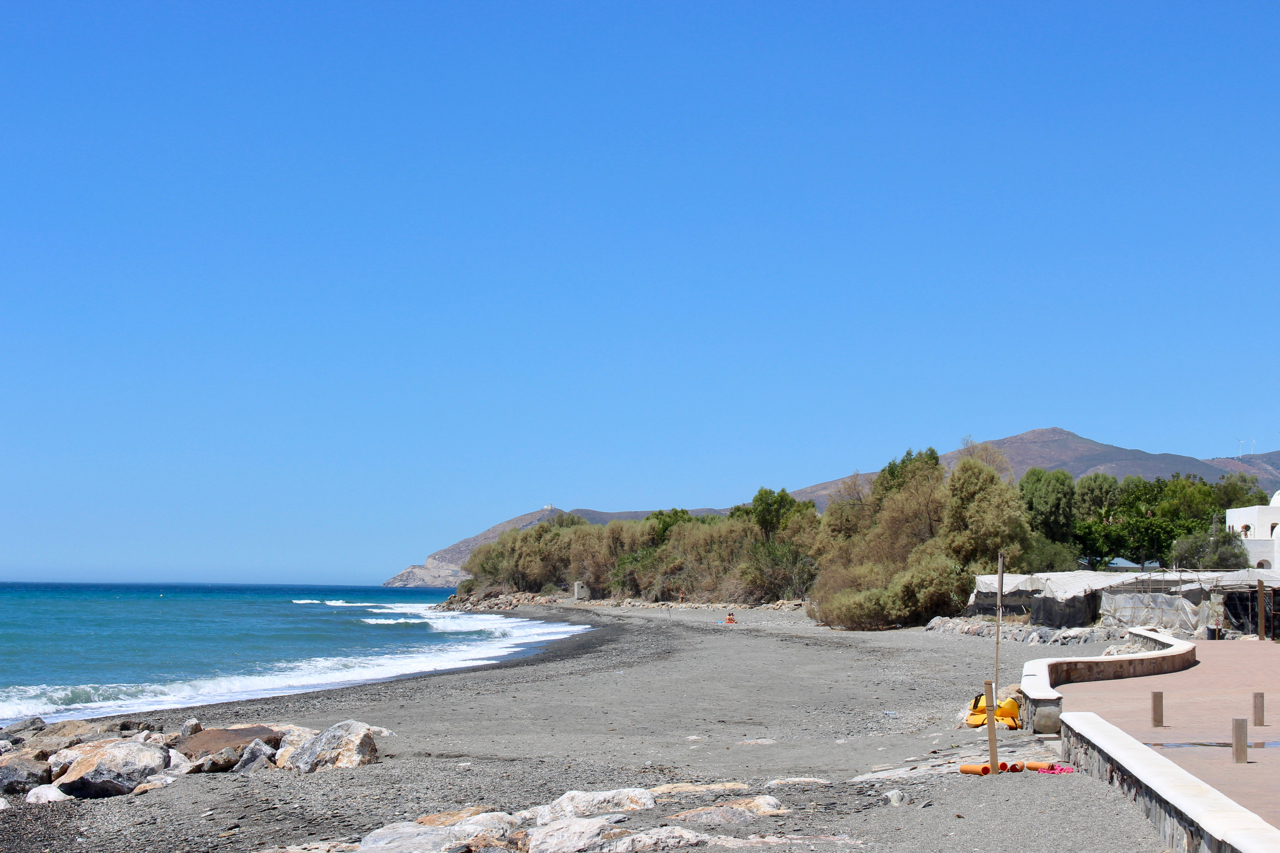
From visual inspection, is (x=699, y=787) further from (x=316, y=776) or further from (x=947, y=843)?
(x=316, y=776)

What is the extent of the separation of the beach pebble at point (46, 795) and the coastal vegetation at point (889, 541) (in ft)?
74.2

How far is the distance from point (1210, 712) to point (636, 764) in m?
6.30

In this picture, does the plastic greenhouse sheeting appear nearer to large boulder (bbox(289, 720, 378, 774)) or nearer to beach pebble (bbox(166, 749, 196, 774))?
large boulder (bbox(289, 720, 378, 774))

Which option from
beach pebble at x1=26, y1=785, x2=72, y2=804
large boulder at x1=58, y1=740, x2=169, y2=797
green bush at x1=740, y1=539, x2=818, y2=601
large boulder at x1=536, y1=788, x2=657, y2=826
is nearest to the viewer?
large boulder at x1=536, y1=788, x2=657, y2=826

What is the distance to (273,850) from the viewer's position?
7320 mm

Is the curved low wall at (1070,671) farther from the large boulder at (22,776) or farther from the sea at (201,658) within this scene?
the sea at (201,658)

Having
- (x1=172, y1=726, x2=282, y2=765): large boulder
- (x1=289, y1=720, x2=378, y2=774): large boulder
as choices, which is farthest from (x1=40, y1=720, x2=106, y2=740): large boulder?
(x1=289, y1=720, x2=378, y2=774): large boulder

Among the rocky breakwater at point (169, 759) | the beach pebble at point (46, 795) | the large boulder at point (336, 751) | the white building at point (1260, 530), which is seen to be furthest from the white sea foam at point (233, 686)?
the white building at point (1260, 530)

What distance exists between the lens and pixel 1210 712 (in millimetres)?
10688

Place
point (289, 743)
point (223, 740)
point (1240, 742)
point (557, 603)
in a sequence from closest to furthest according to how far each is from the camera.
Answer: point (1240, 742) < point (289, 743) < point (223, 740) < point (557, 603)

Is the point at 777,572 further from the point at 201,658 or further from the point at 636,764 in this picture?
the point at 636,764

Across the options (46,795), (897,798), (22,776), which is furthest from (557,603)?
(897,798)

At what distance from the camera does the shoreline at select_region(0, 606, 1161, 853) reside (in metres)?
6.93

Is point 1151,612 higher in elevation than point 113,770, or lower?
higher
